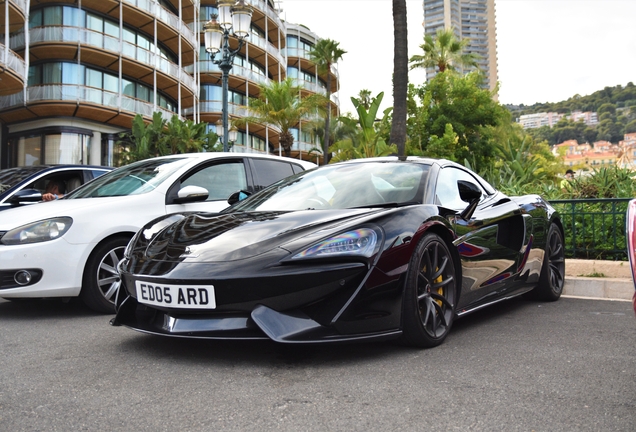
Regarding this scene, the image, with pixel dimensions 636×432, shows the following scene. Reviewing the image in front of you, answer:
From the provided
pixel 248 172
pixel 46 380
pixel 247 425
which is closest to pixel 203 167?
pixel 248 172

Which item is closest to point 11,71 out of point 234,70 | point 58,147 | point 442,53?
point 58,147

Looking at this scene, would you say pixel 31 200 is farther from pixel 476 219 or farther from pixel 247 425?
pixel 247 425

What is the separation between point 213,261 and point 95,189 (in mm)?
3004

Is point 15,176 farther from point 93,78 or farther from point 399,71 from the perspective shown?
point 93,78

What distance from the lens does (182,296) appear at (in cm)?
332

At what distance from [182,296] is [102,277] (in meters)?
2.12

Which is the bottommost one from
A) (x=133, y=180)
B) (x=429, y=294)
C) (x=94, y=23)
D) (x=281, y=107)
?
(x=429, y=294)

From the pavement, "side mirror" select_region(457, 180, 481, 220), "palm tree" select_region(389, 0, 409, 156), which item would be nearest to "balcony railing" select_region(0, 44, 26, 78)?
"palm tree" select_region(389, 0, 409, 156)

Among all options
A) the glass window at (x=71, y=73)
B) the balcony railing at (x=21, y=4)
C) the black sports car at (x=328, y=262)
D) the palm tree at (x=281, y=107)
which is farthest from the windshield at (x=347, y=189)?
the glass window at (x=71, y=73)

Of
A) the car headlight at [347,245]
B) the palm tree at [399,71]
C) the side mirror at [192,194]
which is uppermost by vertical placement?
the palm tree at [399,71]

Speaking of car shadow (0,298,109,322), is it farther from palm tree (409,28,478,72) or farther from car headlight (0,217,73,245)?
palm tree (409,28,478,72)

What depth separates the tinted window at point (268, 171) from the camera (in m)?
6.57

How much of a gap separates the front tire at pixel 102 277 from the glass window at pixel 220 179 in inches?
37.9

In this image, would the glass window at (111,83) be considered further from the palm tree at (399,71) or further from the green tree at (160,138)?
the palm tree at (399,71)
